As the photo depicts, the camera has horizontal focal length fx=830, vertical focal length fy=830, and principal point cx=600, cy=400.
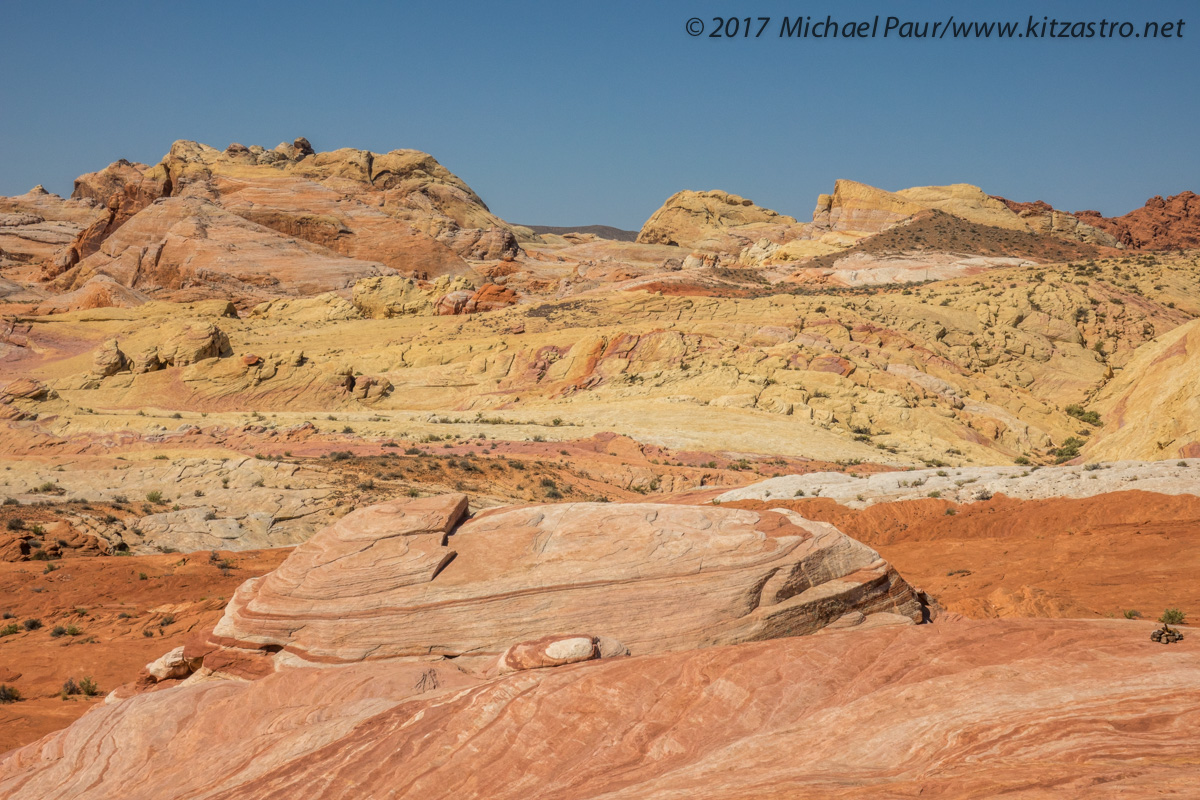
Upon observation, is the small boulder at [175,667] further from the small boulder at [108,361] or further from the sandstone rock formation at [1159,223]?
the sandstone rock formation at [1159,223]

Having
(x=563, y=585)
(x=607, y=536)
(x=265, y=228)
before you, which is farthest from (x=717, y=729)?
(x=265, y=228)

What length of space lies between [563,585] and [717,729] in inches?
120

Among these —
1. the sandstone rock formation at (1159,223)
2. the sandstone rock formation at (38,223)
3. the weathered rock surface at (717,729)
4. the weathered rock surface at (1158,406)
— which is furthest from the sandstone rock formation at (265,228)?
the sandstone rock formation at (1159,223)

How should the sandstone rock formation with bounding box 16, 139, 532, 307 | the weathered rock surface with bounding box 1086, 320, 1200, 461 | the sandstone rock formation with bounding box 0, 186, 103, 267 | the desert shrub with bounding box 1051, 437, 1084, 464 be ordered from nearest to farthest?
the weathered rock surface with bounding box 1086, 320, 1200, 461
the desert shrub with bounding box 1051, 437, 1084, 464
the sandstone rock formation with bounding box 16, 139, 532, 307
the sandstone rock formation with bounding box 0, 186, 103, 267

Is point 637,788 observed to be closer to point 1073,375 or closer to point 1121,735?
point 1121,735

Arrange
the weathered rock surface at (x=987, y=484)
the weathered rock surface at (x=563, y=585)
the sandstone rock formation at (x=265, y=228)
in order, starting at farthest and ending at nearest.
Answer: the sandstone rock formation at (x=265, y=228) < the weathered rock surface at (x=987, y=484) < the weathered rock surface at (x=563, y=585)

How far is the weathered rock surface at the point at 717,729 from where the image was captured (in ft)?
17.5

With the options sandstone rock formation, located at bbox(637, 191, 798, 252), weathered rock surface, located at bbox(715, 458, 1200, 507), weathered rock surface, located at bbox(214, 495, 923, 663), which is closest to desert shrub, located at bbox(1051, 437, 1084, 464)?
weathered rock surface, located at bbox(715, 458, 1200, 507)

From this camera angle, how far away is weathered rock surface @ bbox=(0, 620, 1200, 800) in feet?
17.5

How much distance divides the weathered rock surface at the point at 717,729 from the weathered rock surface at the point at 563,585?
3.02ft

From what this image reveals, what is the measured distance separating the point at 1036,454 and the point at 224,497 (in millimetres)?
28197

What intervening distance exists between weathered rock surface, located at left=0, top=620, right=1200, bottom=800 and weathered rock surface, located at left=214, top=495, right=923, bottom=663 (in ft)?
3.02

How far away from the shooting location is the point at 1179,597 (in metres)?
10.9

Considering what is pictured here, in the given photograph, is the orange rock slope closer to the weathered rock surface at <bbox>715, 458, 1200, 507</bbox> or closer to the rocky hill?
the rocky hill
